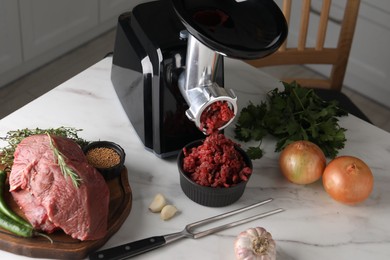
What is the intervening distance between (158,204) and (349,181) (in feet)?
1.28

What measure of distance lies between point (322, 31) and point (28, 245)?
1.20 meters

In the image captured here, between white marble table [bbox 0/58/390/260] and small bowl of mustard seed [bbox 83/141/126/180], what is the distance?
0.06 meters

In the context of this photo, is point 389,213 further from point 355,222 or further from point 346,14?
point 346,14

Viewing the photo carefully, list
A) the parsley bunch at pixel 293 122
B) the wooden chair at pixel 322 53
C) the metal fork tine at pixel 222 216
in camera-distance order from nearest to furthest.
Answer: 1. the metal fork tine at pixel 222 216
2. the parsley bunch at pixel 293 122
3. the wooden chair at pixel 322 53

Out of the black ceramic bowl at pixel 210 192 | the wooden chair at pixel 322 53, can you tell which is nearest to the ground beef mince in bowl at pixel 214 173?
the black ceramic bowl at pixel 210 192

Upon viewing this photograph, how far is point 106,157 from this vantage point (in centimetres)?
120

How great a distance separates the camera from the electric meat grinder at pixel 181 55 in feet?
3.53

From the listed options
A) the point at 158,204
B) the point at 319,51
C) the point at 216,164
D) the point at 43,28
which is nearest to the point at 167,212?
the point at 158,204

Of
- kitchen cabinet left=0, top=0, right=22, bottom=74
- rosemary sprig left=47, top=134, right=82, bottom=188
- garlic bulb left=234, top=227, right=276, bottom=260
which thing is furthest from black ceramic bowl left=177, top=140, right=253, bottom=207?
kitchen cabinet left=0, top=0, right=22, bottom=74

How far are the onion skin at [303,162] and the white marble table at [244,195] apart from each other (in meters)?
0.04

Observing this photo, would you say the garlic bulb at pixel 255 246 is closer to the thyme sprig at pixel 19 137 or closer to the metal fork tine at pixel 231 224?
the metal fork tine at pixel 231 224

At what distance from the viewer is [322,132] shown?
1330 mm

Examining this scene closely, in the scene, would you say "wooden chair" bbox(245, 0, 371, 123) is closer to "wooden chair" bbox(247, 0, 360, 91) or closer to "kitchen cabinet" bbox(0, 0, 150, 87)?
"wooden chair" bbox(247, 0, 360, 91)

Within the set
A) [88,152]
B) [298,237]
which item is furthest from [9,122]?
[298,237]
